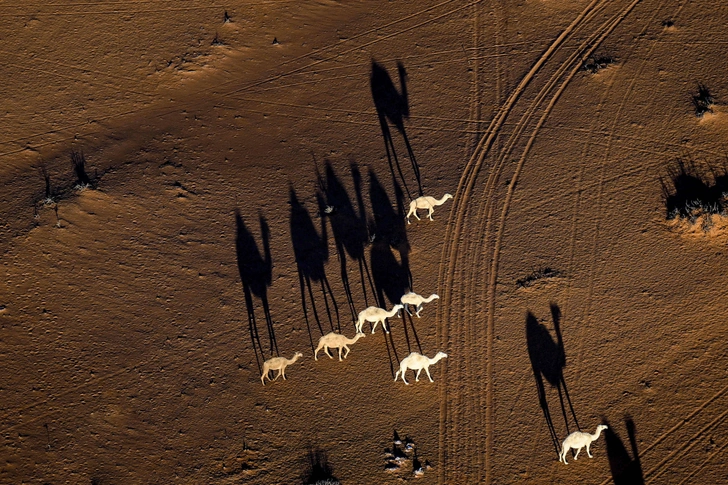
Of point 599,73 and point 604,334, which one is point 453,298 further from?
point 599,73

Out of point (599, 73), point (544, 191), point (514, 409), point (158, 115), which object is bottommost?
point (514, 409)

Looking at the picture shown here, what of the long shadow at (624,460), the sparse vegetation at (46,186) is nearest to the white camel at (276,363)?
the long shadow at (624,460)

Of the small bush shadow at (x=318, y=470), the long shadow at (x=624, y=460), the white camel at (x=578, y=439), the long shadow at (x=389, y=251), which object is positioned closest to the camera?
the white camel at (x=578, y=439)

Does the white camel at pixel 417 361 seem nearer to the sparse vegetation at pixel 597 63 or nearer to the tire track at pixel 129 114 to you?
the tire track at pixel 129 114

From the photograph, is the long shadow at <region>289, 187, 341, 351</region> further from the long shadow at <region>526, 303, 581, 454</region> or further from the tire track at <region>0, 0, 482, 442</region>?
the long shadow at <region>526, 303, 581, 454</region>

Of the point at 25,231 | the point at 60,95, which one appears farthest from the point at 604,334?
the point at 60,95

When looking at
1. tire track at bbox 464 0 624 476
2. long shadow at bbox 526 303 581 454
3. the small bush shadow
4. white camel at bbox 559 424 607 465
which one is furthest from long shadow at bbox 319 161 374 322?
white camel at bbox 559 424 607 465
